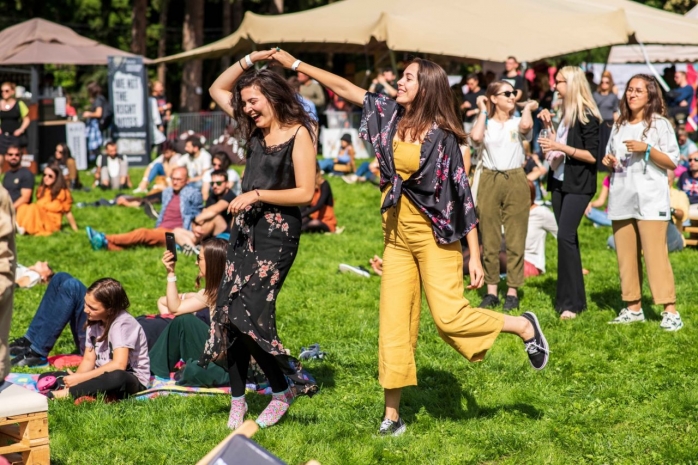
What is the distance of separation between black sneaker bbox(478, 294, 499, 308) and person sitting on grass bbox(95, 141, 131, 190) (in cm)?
1039

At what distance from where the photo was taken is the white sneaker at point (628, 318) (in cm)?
781

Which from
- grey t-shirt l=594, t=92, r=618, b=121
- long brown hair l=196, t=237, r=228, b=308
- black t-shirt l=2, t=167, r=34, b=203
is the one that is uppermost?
grey t-shirt l=594, t=92, r=618, b=121

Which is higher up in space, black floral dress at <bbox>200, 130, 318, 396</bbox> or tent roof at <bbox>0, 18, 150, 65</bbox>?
tent roof at <bbox>0, 18, 150, 65</bbox>

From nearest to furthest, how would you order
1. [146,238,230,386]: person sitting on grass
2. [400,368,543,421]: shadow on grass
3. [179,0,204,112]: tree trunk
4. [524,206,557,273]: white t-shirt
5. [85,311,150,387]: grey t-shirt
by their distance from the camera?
1. [400,368,543,421]: shadow on grass
2. [85,311,150,387]: grey t-shirt
3. [146,238,230,386]: person sitting on grass
4. [524,206,557,273]: white t-shirt
5. [179,0,204,112]: tree trunk

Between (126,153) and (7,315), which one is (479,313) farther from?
(126,153)

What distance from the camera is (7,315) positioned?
416 centimetres

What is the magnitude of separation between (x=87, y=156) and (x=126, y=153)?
1.13 meters

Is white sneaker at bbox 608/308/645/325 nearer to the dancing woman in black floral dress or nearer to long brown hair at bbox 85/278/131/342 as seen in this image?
the dancing woman in black floral dress

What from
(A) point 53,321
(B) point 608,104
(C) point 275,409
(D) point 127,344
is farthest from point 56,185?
(B) point 608,104

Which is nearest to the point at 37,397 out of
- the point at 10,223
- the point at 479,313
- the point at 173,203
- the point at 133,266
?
the point at 10,223

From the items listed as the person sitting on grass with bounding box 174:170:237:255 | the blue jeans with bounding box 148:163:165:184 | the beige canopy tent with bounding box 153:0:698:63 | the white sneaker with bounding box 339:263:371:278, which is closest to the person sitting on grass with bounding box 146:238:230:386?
the white sneaker with bounding box 339:263:371:278

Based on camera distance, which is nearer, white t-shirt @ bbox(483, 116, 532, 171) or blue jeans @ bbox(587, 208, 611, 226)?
white t-shirt @ bbox(483, 116, 532, 171)

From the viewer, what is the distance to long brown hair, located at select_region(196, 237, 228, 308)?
6.35 m

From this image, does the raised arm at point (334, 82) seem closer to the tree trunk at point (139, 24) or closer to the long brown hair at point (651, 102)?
the long brown hair at point (651, 102)
